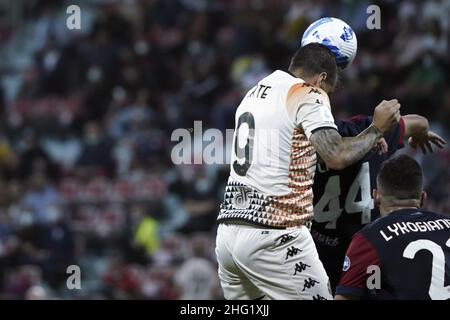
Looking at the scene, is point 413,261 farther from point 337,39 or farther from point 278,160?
point 337,39

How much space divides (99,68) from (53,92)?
3.44 ft

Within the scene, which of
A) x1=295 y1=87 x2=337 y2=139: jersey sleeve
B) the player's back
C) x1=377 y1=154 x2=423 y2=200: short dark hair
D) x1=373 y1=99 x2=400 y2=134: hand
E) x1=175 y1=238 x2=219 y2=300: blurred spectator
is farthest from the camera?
x1=175 y1=238 x2=219 y2=300: blurred spectator

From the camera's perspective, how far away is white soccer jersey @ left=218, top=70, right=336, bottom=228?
20.7 feet

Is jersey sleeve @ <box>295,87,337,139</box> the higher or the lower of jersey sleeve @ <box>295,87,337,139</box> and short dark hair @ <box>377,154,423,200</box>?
the higher

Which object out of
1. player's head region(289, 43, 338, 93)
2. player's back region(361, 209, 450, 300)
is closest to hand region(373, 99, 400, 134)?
player's head region(289, 43, 338, 93)

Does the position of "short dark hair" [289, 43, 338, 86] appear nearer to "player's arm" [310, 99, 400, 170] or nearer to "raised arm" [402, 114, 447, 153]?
"player's arm" [310, 99, 400, 170]

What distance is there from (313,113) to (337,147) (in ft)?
0.86

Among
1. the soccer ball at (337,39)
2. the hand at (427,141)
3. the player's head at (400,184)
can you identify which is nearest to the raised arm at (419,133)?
the hand at (427,141)

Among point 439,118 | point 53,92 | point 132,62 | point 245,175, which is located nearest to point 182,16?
point 132,62

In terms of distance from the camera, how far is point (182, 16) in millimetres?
18172

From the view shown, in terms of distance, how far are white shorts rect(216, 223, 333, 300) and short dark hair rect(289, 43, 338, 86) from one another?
0.92 metres

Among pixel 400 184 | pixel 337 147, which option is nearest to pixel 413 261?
pixel 400 184
